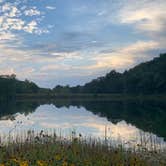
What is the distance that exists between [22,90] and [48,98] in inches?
287

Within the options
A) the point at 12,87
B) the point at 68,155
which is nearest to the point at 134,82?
the point at 12,87

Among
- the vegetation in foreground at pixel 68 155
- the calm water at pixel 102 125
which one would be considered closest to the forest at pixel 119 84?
the calm water at pixel 102 125

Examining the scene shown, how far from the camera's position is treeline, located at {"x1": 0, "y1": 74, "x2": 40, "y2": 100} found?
105738mm

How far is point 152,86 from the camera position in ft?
314

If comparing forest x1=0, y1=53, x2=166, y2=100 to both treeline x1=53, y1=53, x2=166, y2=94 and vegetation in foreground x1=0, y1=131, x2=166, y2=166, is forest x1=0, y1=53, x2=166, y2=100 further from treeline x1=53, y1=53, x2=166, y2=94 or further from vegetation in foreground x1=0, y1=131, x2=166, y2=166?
vegetation in foreground x1=0, y1=131, x2=166, y2=166

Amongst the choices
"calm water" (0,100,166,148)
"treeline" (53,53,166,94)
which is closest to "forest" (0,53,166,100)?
"treeline" (53,53,166,94)

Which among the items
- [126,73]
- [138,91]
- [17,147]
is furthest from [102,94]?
[17,147]

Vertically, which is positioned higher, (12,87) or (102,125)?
(12,87)

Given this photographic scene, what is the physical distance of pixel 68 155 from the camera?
32.5 feet

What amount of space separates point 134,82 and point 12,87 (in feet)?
95.7

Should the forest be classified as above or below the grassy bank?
above

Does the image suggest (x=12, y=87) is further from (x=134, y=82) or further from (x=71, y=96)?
(x=134, y=82)

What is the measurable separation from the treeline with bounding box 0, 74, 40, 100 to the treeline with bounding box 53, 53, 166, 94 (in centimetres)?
765

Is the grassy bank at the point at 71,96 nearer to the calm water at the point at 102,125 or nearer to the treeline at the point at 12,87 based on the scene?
the treeline at the point at 12,87
